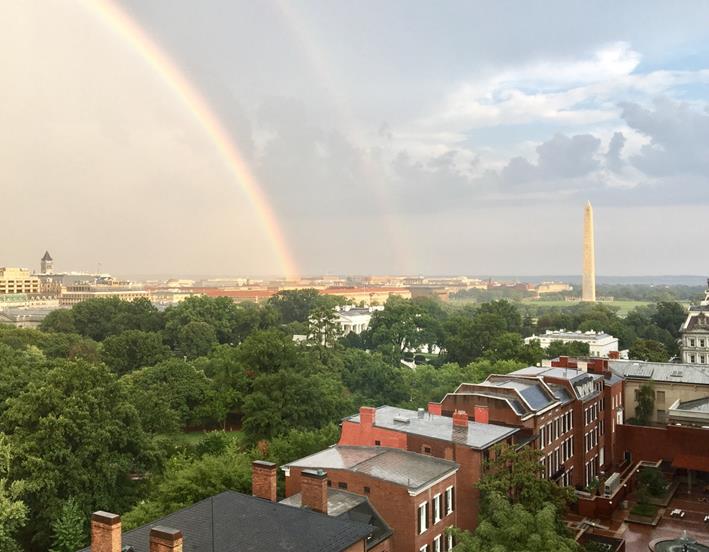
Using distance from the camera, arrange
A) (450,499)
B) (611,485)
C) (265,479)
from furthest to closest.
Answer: (611,485), (450,499), (265,479)

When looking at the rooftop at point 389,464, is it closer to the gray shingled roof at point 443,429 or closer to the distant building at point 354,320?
the gray shingled roof at point 443,429

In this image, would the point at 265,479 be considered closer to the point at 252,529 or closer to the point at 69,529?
the point at 252,529

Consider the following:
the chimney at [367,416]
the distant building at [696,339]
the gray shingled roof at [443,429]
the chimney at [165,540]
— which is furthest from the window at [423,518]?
the distant building at [696,339]

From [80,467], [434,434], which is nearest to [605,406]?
[434,434]

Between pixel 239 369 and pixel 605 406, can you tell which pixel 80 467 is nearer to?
pixel 239 369

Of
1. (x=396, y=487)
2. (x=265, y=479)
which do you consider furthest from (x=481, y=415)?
(x=265, y=479)
